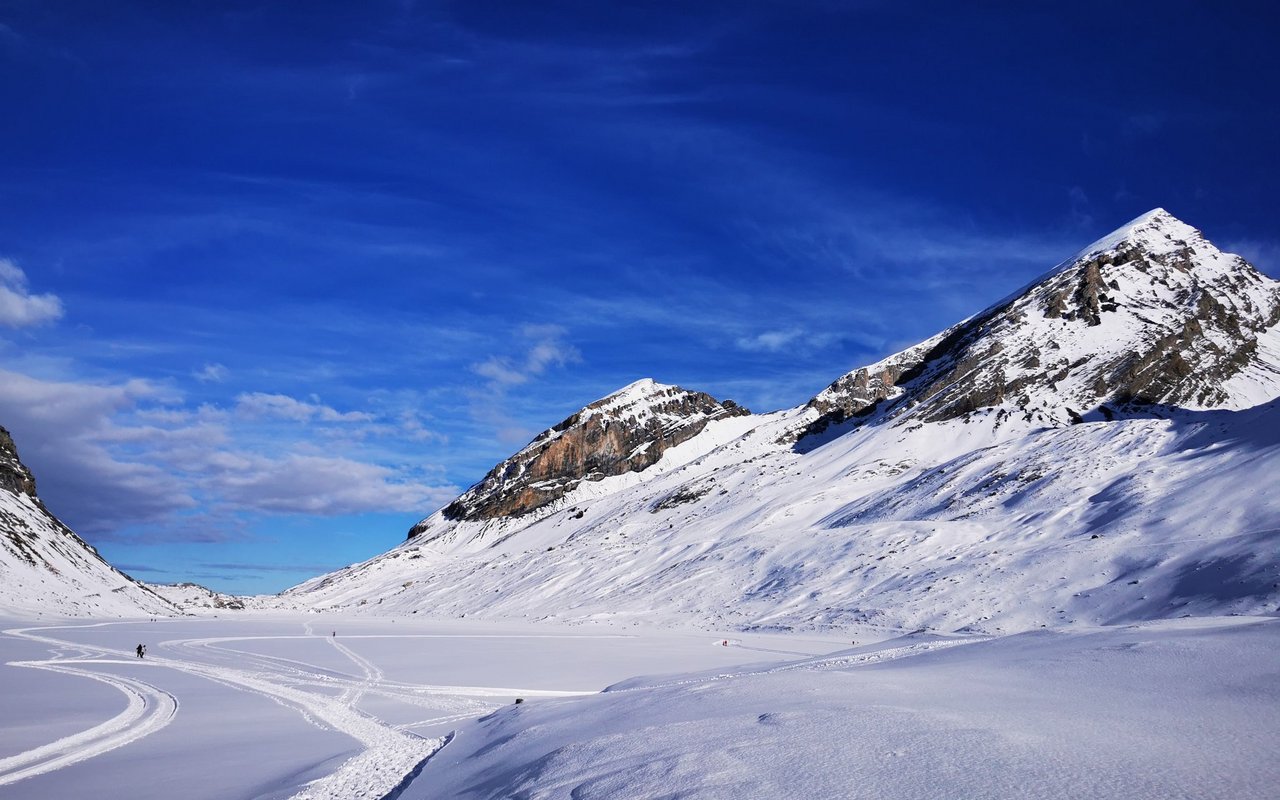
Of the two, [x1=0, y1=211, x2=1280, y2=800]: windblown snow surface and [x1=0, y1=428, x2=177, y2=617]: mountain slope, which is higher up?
[x1=0, y1=428, x2=177, y2=617]: mountain slope

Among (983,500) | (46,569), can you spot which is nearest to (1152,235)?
(983,500)

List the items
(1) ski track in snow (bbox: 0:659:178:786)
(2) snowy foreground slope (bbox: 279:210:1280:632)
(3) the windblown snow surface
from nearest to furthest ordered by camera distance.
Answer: (3) the windblown snow surface < (1) ski track in snow (bbox: 0:659:178:786) < (2) snowy foreground slope (bbox: 279:210:1280:632)

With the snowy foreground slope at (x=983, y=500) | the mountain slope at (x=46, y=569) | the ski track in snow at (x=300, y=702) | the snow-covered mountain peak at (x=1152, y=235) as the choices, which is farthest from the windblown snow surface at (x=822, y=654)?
the snow-covered mountain peak at (x=1152, y=235)

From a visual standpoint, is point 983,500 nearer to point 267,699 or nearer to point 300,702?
point 300,702

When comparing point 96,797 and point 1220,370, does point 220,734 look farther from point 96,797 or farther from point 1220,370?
point 1220,370

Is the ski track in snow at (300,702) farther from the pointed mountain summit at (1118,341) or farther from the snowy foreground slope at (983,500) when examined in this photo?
the pointed mountain summit at (1118,341)

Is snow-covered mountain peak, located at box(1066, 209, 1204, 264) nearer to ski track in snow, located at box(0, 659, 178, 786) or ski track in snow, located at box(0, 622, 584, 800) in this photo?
ski track in snow, located at box(0, 622, 584, 800)

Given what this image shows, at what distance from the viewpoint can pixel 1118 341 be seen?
402 feet

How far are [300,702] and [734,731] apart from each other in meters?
17.8

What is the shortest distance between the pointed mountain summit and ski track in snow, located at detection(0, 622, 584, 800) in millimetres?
104423

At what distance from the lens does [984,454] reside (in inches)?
3302

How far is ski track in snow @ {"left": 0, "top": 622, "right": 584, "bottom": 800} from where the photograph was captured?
13.1 m

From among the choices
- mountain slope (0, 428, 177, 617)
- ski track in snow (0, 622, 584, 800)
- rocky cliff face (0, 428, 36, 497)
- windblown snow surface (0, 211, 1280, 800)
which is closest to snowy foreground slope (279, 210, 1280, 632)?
windblown snow surface (0, 211, 1280, 800)

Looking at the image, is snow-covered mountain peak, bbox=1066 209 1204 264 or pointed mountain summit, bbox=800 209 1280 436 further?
snow-covered mountain peak, bbox=1066 209 1204 264
